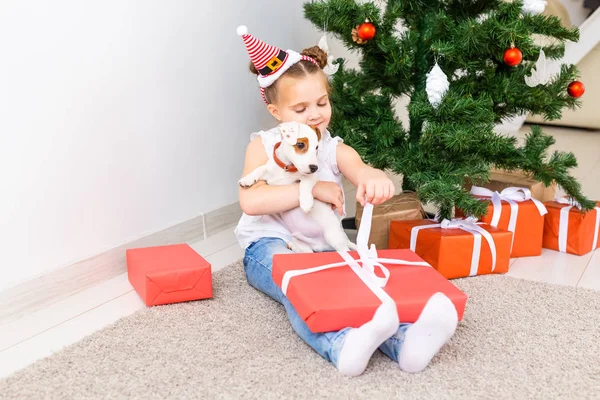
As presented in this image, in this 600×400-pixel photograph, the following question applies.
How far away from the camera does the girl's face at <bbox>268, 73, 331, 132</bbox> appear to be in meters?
1.35

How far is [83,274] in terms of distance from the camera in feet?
4.70

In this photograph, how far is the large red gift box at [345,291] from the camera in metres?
1.02

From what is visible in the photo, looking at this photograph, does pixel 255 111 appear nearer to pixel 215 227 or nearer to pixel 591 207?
pixel 215 227

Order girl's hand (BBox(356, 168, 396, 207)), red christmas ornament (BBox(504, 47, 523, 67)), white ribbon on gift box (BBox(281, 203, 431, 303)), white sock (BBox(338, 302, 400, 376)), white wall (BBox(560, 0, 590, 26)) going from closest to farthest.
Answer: white sock (BBox(338, 302, 400, 376)) < white ribbon on gift box (BBox(281, 203, 431, 303)) < girl's hand (BBox(356, 168, 396, 207)) < red christmas ornament (BBox(504, 47, 523, 67)) < white wall (BBox(560, 0, 590, 26))

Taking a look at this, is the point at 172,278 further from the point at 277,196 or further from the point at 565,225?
the point at 565,225

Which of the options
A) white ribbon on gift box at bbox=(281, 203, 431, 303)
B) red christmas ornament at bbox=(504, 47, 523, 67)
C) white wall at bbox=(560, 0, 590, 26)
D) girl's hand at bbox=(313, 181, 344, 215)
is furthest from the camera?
white wall at bbox=(560, 0, 590, 26)

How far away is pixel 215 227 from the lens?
182 cm

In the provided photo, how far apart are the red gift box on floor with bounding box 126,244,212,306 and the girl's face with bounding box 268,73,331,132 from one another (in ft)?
1.28

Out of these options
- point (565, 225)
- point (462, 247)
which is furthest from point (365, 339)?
point (565, 225)

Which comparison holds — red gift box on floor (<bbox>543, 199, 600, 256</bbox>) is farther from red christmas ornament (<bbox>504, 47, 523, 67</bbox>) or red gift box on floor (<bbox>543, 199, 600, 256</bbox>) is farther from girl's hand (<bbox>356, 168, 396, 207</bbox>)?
girl's hand (<bbox>356, 168, 396, 207</bbox>)

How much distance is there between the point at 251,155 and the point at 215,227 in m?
0.50

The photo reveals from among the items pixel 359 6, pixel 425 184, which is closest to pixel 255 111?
pixel 359 6

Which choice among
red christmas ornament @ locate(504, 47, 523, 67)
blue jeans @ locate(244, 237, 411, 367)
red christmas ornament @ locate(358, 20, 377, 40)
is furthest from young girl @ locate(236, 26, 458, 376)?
red christmas ornament @ locate(504, 47, 523, 67)

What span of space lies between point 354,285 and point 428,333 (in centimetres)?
16
